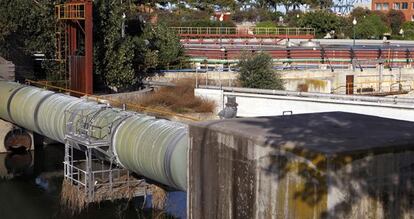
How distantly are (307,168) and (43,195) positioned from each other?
18.6 m

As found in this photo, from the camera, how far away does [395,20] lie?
102 metres

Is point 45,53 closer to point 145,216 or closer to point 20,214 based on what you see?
point 20,214

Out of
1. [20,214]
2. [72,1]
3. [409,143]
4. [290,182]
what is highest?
[72,1]

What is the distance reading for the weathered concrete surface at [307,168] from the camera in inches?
305

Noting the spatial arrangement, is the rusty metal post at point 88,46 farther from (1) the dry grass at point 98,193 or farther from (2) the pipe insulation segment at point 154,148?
(2) the pipe insulation segment at point 154,148

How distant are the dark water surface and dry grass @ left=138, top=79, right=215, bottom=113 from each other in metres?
5.12

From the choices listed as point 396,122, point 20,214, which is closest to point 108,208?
point 20,214

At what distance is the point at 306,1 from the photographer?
4304 inches

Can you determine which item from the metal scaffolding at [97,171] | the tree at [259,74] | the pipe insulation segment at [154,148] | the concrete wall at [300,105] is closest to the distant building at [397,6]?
the tree at [259,74]

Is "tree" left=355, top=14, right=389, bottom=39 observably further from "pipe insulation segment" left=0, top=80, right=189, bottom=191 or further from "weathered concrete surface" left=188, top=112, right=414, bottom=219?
"weathered concrete surface" left=188, top=112, right=414, bottom=219

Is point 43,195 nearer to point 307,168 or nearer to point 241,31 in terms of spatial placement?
point 307,168

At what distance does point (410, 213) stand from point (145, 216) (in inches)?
535

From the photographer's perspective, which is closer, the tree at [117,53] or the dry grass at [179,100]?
the dry grass at [179,100]

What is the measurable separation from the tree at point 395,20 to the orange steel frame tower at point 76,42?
7321 centimetres
